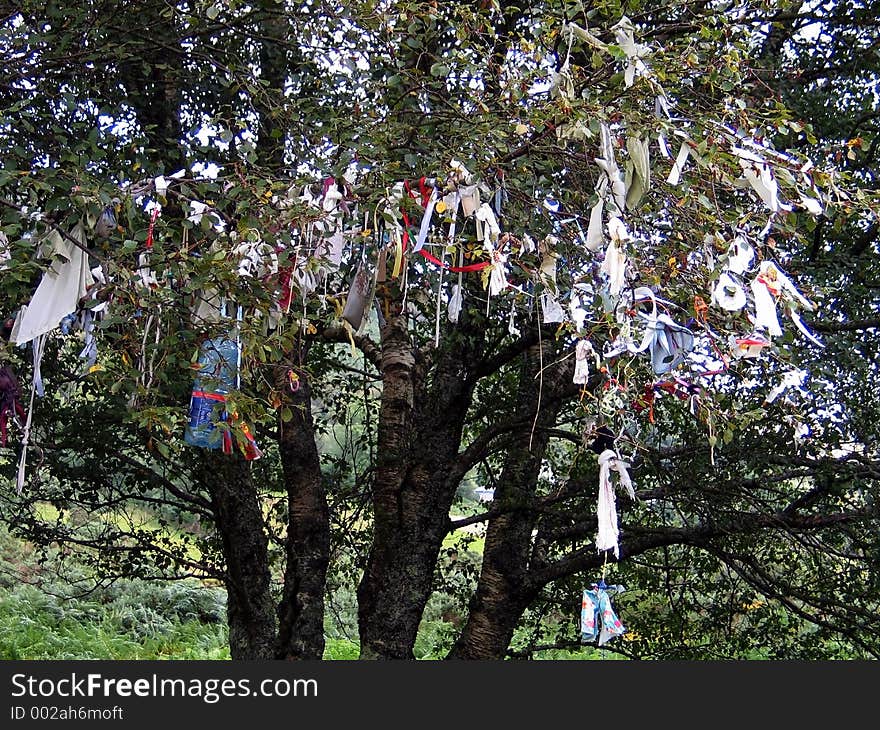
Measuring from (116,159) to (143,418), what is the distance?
1991 millimetres

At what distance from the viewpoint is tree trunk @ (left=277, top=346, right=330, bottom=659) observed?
17.7 ft

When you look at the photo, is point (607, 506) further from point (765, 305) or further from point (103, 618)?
point (103, 618)

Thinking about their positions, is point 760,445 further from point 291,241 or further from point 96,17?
point 96,17

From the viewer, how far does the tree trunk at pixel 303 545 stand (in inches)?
213

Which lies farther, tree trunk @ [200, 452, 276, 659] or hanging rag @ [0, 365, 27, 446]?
tree trunk @ [200, 452, 276, 659]

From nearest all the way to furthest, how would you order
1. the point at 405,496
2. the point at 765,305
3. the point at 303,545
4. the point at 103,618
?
the point at 765,305, the point at 303,545, the point at 405,496, the point at 103,618

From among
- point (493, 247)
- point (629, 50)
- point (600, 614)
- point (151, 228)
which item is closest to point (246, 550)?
point (600, 614)

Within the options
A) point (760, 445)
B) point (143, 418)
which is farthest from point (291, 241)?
point (760, 445)

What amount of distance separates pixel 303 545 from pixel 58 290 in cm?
263

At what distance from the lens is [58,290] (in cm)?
334

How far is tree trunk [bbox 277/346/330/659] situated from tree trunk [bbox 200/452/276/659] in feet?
0.62

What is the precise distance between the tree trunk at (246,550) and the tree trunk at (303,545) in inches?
7.5

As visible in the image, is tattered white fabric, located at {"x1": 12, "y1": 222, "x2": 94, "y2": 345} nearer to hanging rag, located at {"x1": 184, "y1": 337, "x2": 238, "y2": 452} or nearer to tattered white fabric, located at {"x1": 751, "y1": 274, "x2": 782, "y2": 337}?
hanging rag, located at {"x1": 184, "y1": 337, "x2": 238, "y2": 452}

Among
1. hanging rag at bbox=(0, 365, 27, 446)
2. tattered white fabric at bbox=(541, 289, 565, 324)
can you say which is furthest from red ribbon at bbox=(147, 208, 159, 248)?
tattered white fabric at bbox=(541, 289, 565, 324)
